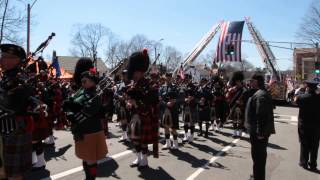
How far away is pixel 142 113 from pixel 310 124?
3327 millimetres

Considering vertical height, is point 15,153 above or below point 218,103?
below

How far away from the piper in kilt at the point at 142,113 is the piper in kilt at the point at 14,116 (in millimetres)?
3071

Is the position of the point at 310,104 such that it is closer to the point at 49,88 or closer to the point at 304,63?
the point at 49,88

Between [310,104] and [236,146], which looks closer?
[310,104]

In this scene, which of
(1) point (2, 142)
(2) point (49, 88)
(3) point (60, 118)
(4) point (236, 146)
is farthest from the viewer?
(3) point (60, 118)

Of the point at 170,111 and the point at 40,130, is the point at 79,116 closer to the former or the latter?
the point at 40,130

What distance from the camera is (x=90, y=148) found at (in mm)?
5695

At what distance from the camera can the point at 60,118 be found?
466 inches

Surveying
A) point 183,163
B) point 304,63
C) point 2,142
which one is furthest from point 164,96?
point 304,63

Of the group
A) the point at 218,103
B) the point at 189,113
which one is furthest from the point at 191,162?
the point at 218,103

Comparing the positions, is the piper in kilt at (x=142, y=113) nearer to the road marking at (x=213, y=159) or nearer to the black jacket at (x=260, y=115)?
the road marking at (x=213, y=159)

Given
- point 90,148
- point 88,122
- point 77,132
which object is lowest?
point 90,148

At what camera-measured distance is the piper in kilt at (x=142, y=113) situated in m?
7.71

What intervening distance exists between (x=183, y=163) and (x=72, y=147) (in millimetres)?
3039
